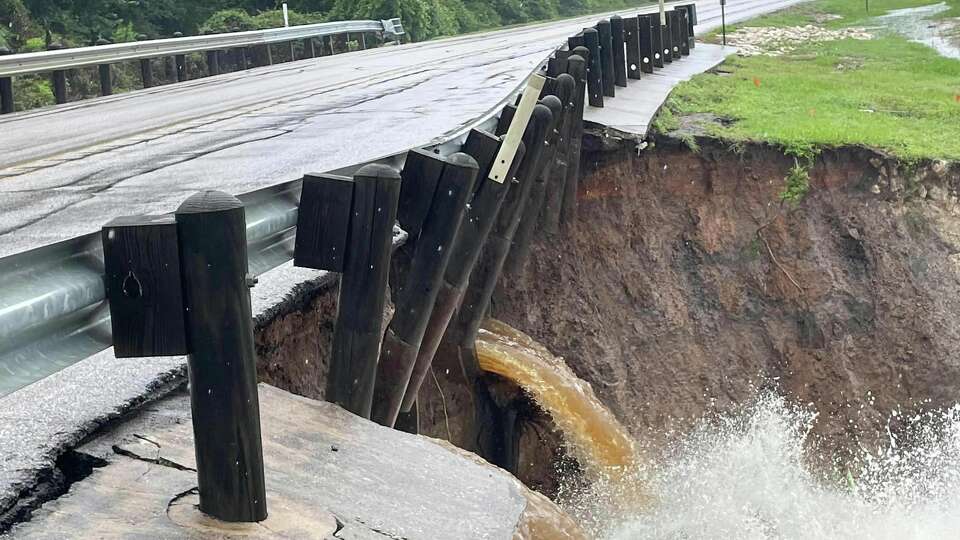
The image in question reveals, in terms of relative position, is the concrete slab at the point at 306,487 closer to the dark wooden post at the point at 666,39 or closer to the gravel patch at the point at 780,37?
the dark wooden post at the point at 666,39

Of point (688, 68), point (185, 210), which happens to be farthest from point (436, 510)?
point (688, 68)

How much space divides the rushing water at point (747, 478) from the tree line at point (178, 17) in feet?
60.2

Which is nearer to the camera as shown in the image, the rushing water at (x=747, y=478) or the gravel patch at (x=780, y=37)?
the rushing water at (x=747, y=478)

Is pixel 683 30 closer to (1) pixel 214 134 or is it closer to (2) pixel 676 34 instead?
(2) pixel 676 34

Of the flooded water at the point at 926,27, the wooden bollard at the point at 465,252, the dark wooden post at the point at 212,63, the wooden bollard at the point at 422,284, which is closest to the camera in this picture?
the wooden bollard at the point at 422,284

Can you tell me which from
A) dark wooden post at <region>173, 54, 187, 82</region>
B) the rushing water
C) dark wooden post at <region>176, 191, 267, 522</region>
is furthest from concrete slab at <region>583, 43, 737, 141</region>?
dark wooden post at <region>173, 54, 187, 82</region>

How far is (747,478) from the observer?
32.7 feet

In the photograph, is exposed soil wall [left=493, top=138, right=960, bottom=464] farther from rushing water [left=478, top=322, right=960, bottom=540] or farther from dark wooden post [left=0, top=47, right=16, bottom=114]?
dark wooden post [left=0, top=47, right=16, bottom=114]

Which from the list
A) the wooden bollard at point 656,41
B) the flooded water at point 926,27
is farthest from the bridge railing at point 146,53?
the flooded water at point 926,27

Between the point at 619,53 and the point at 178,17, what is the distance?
22.6 metres

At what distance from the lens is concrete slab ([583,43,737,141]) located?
1080 centimetres

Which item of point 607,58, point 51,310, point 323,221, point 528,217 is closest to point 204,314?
point 51,310

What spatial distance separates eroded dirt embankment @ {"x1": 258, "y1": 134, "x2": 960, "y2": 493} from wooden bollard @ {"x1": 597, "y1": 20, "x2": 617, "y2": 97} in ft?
6.27

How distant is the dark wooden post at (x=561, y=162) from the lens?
898cm
